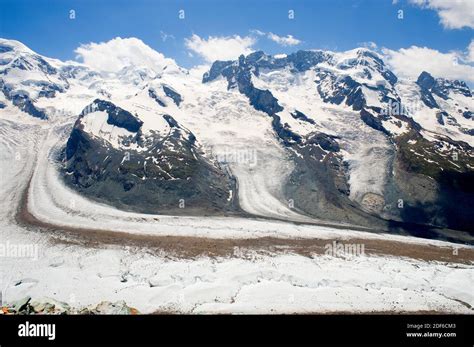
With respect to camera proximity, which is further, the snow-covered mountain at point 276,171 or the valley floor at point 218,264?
the snow-covered mountain at point 276,171

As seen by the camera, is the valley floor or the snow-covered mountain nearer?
the valley floor

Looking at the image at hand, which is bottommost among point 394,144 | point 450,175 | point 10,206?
point 10,206

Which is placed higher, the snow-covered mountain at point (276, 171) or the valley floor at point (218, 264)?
the snow-covered mountain at point (276, 171)

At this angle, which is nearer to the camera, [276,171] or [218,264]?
[218,264]

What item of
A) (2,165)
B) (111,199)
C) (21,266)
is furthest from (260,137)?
(21,266)

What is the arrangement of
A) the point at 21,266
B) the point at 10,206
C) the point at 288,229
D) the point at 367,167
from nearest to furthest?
the point at 21,266
the point at 288,229
the point at 10,206
the point at 367,167

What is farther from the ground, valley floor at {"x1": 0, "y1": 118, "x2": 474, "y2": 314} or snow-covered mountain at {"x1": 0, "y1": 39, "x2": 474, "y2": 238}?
snow-covered mountain at {"x1": 0, "y1": 39, "x2": 474, "y2": 238}

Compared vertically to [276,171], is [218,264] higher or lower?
lower

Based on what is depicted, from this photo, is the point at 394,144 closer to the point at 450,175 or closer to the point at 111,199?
the point at 450,175
